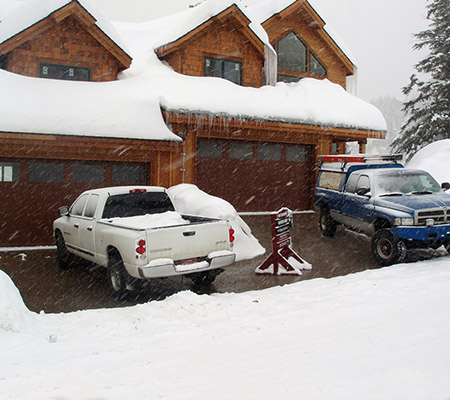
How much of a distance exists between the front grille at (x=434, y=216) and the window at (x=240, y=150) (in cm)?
828

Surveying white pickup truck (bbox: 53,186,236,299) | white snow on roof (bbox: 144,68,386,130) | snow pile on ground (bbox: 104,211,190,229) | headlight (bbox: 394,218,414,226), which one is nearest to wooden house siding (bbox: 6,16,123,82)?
white snow on roof (bbox: 144,68,386,130)

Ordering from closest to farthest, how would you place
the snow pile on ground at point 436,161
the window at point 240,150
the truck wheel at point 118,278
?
the truck wheel at point 118,278
the window at point 240,150
the snow pile on ground at point 436,161

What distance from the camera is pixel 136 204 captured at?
8.96 m

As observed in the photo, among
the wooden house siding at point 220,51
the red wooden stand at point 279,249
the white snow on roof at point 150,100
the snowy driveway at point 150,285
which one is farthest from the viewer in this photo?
the wooden house siding at point 220,51

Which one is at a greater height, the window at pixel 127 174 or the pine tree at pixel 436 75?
the pine tree at pixel 436 75

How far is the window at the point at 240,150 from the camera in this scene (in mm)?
16506

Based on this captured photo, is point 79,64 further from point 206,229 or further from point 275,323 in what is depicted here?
point 275,323

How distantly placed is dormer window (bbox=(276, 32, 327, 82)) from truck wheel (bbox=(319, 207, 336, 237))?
8.27m

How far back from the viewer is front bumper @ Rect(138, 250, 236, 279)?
273 inches

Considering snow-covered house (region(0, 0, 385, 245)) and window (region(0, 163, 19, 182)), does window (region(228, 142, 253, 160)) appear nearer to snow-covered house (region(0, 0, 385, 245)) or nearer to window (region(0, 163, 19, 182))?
snow-covered house (region(0, 0, 385, 245))

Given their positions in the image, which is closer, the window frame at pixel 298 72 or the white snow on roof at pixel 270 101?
the white snow on roof at pixel 270 101

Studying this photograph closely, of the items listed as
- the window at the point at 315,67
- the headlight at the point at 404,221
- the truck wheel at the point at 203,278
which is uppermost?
the window at the point at 315,67

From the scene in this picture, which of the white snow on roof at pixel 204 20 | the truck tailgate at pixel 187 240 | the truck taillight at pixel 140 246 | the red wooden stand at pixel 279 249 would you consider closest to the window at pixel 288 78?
the white snow on roof at pixel 204 20

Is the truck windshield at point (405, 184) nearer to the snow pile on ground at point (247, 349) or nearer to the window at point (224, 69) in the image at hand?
the snow pile on ground at point (247, 349)
